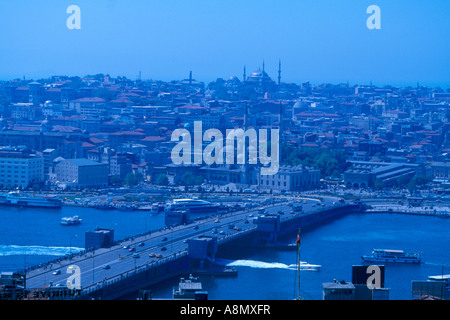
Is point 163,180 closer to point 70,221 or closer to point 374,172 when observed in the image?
point 374,172

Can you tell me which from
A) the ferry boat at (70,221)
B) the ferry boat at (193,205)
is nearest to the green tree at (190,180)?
the ferry boat at (193,205)

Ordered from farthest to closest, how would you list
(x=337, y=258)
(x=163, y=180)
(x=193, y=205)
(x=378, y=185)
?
(x=378, y=185) < (x=163, y=180) < (x=193, y=205) < (x=337, y=258)

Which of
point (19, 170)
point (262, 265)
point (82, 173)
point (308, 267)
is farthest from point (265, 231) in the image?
point (19, 170)

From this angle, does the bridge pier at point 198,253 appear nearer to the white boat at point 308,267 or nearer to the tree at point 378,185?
the white boat at point 308,267

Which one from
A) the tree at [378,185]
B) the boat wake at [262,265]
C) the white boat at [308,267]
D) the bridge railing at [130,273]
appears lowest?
the tree at [378,185]

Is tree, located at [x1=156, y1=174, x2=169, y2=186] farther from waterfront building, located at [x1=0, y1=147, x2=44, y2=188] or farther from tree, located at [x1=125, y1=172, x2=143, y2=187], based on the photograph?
waterfront building, located at [x1=0, y1=147, x2=44, y2=188]

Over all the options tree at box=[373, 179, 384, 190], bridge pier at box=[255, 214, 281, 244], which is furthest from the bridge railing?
tree at box=[373, 179, 384, 190]
